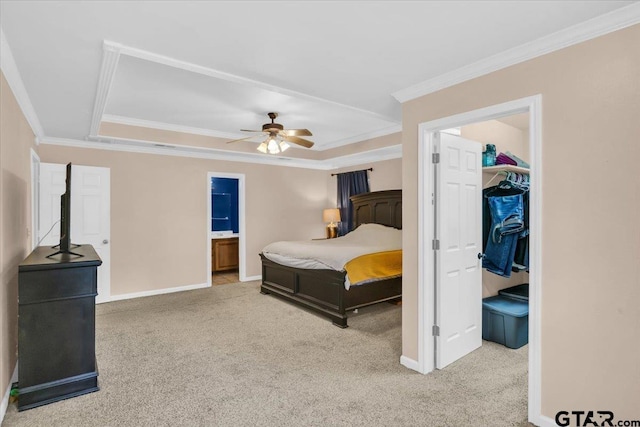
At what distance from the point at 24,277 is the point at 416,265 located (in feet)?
9.57

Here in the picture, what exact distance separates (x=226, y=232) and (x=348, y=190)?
288 centimetres

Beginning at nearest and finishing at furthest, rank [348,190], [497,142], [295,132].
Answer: [497,142]
[295,132]
[348,190]

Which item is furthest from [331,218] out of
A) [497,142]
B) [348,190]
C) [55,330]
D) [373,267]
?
[55,330]

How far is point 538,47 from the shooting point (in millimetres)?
2098

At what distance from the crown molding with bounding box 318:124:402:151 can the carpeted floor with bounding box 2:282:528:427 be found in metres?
2.89

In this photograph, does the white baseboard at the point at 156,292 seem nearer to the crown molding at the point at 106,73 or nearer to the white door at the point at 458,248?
the crown molding at the point at 106,73

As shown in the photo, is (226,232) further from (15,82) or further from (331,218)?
(15,82)

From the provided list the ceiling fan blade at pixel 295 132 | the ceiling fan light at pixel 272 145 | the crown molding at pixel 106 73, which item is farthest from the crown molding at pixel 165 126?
the ceiling fan blade at pixel 295 132

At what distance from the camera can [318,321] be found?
4172 millimetres

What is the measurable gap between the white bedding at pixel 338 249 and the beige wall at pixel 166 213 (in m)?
1.28

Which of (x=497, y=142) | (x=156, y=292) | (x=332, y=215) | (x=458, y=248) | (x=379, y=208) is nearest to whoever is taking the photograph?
(x=458, y=248)

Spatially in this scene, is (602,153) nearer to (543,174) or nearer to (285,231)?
(543,174)

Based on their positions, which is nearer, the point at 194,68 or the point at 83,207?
the point at 194,68

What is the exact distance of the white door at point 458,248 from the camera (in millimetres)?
2865
